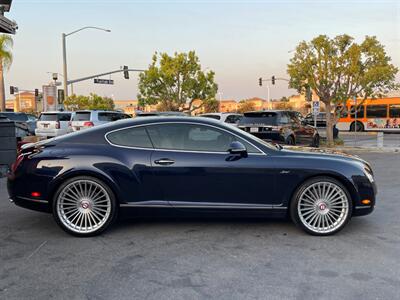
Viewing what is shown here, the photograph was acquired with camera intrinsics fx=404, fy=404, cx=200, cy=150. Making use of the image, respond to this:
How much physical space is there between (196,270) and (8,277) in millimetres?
1728

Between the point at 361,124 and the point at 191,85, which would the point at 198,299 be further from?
the point at 191,85

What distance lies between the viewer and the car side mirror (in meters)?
4.79

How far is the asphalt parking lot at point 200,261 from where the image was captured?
11.2 feet

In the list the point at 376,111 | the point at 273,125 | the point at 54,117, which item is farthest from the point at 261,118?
the point at 376,111

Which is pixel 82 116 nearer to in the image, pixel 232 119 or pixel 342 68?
pixel 232 119

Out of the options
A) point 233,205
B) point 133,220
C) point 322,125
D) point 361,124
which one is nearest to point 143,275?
point 233,205

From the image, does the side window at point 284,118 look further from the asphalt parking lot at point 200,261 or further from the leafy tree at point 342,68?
the asphalt parking lot at point 200,261

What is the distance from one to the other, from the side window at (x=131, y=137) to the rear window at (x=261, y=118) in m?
8.50

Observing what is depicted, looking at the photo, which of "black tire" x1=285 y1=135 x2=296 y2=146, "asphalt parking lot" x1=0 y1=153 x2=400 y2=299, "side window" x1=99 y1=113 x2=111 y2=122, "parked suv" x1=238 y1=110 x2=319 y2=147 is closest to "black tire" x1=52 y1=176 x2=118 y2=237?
"asphalt parking lot" x1=0 y1=153 x2=400 y2=299

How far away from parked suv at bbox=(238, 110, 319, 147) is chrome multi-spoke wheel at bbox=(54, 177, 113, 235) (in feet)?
28.5

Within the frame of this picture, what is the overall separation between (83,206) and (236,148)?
77.1 inches

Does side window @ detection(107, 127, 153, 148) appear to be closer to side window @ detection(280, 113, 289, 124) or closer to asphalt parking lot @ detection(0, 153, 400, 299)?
asphalt parking lot @ detection(0, 153, 400, 299)

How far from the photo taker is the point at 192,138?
500 cm

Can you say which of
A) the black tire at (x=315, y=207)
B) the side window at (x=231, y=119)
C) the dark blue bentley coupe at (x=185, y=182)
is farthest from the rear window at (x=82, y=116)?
the black tire at (x=315, y=207)
